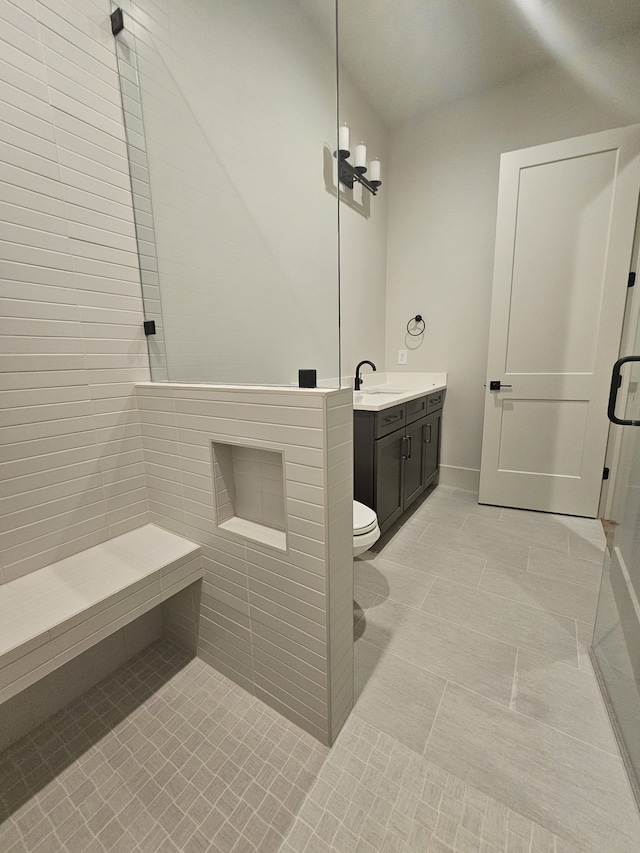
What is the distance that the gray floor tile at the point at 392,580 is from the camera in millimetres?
1707

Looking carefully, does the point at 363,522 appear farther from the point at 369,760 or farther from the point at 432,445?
the point at 432,445

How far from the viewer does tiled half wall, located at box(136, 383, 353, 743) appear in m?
0.93

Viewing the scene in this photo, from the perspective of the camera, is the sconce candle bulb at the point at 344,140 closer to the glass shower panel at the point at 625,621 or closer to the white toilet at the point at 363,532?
the glass shower panel at the point at 625,621

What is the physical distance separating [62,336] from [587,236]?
2895 millimetres

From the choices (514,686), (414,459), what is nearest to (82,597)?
(514,686)

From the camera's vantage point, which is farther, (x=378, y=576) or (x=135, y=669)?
(x=378, y=576)

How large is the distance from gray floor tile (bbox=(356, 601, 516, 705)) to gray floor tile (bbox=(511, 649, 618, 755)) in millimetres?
46

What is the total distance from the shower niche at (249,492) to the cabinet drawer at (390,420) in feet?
2.80

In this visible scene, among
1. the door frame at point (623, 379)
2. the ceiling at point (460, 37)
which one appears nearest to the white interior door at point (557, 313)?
the door frame at point (623, 379)

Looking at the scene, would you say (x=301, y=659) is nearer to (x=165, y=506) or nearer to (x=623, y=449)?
(x=165, y=506)

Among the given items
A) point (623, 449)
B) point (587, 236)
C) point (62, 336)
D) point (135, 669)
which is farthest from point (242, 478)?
point (587, 236)

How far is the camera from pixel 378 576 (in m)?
1.86

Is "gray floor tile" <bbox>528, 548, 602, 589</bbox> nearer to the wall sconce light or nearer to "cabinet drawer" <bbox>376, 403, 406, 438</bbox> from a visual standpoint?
"cabinet drawer" <bbox>376, 403, 406, 438</bbox>

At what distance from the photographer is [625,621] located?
1.11 meters
